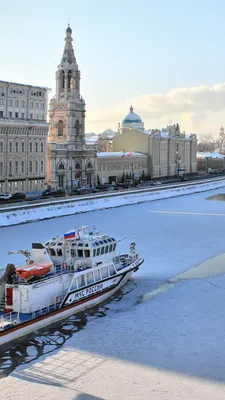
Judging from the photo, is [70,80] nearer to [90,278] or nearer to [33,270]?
[90,278]

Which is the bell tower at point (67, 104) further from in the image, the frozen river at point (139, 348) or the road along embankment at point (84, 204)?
the frozen river at point (139, 348)

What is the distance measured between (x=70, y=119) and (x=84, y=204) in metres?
21.0

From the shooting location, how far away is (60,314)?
2334 cm

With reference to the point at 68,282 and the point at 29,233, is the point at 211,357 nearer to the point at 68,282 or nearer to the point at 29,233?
the point at 68,282

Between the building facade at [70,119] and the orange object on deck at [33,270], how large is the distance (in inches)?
2118

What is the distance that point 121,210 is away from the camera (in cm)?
6203

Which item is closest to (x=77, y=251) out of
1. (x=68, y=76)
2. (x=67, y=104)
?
(x=67, y=104)

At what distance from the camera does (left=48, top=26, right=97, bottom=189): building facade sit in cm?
7925

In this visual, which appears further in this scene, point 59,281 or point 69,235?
point 69,235

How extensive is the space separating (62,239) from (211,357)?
32.6 feet

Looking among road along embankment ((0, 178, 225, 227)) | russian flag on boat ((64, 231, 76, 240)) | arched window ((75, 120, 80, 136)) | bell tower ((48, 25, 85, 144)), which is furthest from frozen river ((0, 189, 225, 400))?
arched window ((75, 120, 80, 136))

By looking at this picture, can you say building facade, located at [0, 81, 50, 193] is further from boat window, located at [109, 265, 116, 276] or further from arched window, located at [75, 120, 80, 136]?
boat window, located at [109, 265, 116, 276]

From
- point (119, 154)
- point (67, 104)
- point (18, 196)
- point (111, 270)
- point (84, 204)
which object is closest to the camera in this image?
point (111, 270)

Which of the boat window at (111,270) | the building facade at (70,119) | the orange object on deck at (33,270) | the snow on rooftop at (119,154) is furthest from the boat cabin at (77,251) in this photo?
the snow on rooftop at (119,154)
